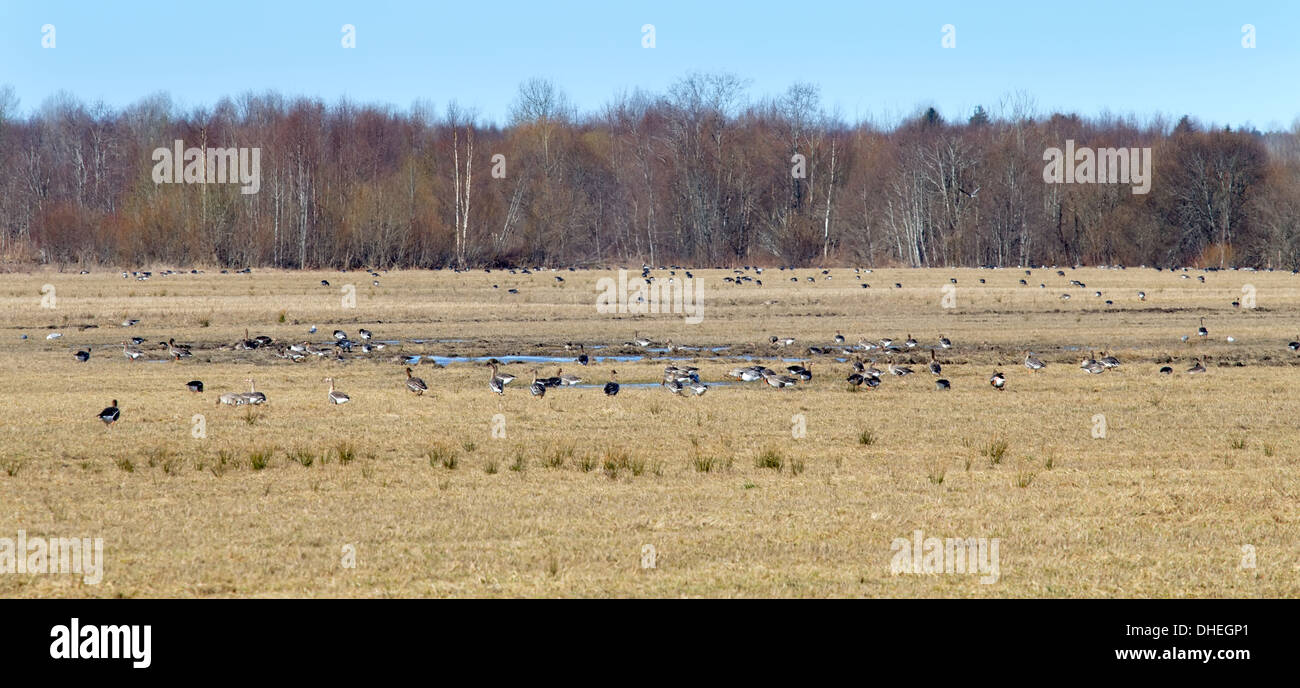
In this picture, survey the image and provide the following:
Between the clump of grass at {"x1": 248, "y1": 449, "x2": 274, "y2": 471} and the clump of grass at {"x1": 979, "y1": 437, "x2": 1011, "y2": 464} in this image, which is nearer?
the clump of grass at {"x1": 248, "y1": 449, "x2": 274, "y2": 471}

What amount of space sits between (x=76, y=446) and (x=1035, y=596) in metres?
12.1

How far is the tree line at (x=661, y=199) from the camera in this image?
69.7 meters

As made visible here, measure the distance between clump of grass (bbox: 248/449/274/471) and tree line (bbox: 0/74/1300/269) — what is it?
5460 cm

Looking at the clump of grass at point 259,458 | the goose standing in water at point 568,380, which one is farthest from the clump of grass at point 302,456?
the goose standing in water at point 568,380

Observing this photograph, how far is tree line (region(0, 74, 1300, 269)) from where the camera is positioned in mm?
69688

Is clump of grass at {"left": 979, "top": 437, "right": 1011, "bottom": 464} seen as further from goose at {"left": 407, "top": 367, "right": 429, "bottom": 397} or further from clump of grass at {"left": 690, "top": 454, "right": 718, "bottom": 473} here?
goose at {"left": 407, "top": 367, "right": 429, "bottom": 397}

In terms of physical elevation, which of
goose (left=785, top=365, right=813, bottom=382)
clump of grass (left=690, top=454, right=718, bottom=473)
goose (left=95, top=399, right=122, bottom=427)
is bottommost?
clump of grass (left=690, top=454, right=718, bottom=473)

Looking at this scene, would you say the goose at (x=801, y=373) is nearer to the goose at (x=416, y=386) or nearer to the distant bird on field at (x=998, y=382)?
the distant bird on field at (x=998, y=382)

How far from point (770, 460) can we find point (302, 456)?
5.84 meters

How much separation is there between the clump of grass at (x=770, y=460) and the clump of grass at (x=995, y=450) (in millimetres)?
2657

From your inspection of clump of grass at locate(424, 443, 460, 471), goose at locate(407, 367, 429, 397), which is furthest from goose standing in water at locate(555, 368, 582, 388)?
clump of grass at locate(424, 443, 460, 471)

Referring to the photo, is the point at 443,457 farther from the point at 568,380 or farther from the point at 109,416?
the point at 568,380

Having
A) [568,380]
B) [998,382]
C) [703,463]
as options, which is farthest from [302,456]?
[998,382]
